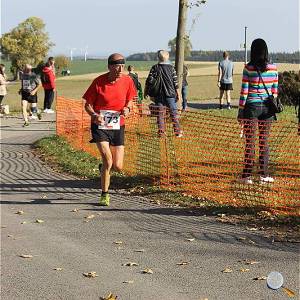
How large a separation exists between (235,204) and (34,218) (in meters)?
2.36

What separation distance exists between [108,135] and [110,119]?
0.22 meters

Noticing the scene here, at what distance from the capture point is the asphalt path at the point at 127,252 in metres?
5.49

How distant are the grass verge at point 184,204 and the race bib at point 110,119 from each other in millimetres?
1074

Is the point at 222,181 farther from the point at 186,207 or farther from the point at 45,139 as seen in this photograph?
the point at 45,139

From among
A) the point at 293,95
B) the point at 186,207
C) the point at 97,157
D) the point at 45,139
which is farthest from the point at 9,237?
the point at 293,95

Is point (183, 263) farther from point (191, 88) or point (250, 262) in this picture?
point (191, 88)

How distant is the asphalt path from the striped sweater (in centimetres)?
198

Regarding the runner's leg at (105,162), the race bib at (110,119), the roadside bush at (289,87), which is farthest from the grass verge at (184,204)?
the roadside bush at (289,87)

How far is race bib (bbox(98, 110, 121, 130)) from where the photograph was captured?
354 inches

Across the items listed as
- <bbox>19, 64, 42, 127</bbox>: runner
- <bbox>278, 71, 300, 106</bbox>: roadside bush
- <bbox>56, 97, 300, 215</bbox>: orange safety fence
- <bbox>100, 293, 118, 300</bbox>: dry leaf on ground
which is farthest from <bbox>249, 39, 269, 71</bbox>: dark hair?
<bbox>278, 71, 300, 106</bbox>: roadside bush

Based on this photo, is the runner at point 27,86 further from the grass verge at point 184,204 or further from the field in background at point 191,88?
the grass verge at point 184,204

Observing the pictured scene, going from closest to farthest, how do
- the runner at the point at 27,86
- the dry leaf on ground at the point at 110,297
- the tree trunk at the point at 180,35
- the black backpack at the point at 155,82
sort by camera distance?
the dry leaf on ground at the point at 110,297
the black backpack at the point at 155,82
the tree trunk at the point at 180,35
the runner at the point at 27,86

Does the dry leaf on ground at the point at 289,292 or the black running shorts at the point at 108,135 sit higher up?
the black running shorts at the point at 108,135

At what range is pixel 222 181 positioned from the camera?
31.7 ft
